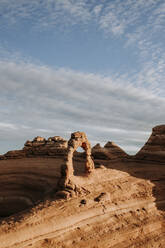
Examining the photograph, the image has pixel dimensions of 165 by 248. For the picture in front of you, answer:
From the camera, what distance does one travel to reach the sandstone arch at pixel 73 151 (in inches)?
516

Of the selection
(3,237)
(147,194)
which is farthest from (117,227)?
(3,237)

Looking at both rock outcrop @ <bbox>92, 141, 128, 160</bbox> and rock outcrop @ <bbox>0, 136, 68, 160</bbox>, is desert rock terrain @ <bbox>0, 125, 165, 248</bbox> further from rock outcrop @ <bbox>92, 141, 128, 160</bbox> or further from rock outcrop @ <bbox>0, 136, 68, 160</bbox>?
rock outcrop @ <bbox>0, 136, 68, 160</bbox>

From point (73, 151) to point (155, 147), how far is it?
1086 cm

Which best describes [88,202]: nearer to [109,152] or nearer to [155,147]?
[109,152]

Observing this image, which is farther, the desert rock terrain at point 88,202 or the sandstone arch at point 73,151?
the sandstone arch at point 73,151

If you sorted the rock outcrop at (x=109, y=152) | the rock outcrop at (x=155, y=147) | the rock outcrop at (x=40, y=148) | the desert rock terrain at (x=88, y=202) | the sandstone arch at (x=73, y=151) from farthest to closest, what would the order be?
the rock outcrop at (x=40, y=148)
the rock outcrop at (x=109, y=152)
the rock outcrop at (x=155, y=147)
the sandstone arch at (x=73, y=151)
the desert rock terrain at (x=88, y=202)

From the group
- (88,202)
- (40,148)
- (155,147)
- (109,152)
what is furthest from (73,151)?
(40,148)

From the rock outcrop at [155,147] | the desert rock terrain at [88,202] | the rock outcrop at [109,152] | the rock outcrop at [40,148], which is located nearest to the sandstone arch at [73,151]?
the desert rock terrain at [88,202]

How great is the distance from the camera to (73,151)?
558 inches

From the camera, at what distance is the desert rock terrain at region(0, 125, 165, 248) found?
34.7 feet

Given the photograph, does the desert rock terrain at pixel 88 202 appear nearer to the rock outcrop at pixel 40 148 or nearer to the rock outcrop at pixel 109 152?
the rock outcrop at pixel 109 152

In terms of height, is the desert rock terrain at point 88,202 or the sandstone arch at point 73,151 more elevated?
the sandstone arch at point 73,151

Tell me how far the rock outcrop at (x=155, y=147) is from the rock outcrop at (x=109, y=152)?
73.0 inches

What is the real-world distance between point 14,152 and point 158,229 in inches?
753
